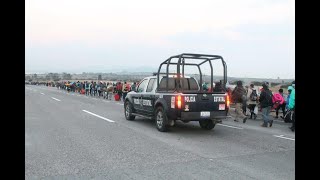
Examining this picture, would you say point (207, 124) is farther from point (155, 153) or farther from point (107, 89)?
point (107, 89)

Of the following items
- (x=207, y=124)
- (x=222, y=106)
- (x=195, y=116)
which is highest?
(x=222, y=106)

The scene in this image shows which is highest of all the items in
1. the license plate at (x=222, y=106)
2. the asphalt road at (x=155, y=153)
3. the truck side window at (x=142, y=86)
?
the truck side window at (x=142, y=86)

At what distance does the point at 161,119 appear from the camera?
11039 millimetres

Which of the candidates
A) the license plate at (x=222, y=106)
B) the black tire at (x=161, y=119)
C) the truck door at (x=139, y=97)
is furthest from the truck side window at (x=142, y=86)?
the license plate at (x=222, y=106)

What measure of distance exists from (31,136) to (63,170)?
4194mm

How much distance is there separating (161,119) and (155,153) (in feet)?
10.9

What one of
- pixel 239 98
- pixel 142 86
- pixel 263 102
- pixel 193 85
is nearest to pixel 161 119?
pixel 193 85

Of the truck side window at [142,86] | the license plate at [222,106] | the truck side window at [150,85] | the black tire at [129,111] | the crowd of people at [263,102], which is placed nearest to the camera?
the license plate at [222,106]

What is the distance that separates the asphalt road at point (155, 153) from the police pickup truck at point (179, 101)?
510 mm

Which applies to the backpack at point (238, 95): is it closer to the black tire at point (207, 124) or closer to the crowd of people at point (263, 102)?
the crowd of people at point (263, 102)

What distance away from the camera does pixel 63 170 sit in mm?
6293

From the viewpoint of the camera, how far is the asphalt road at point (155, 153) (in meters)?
6.12
